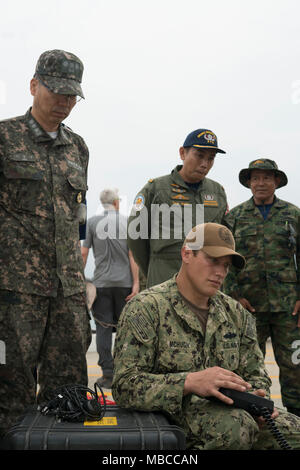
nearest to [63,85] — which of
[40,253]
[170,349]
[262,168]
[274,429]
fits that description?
[40,253]

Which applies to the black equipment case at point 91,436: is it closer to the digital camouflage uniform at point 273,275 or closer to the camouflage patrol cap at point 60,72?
the camouflage patrol cap at point 60,72

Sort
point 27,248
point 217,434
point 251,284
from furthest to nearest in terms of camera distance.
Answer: point 251,284 < point 27,248 < point 217,434

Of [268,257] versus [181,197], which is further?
[268,257]

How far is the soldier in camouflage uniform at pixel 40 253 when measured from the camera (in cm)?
275

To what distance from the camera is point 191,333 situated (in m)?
2.51

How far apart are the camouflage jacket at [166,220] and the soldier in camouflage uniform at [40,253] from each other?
1.01 meters

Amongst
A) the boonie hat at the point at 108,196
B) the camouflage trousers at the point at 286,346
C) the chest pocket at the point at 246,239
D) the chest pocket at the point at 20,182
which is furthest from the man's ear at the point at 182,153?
the boonie hat at the point at 108,196

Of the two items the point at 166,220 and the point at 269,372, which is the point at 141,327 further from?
the point at 269,372

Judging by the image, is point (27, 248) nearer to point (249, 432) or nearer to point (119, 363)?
point (119, 363)

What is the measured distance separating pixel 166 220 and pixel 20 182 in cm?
134

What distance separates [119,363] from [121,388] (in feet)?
0.32

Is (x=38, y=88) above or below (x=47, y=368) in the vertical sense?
above

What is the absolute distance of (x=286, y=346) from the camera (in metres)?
4.13

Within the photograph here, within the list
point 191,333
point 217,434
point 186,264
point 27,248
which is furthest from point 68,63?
point 217,434
